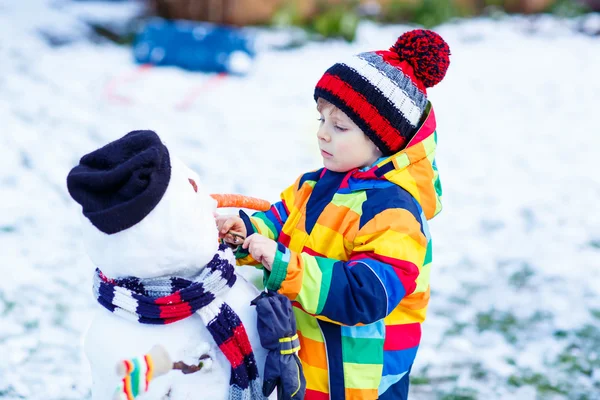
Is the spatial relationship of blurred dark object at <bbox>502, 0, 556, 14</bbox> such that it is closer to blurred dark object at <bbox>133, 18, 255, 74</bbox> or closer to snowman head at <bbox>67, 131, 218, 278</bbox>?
blurred dark object at <bbox>133, 18, 255, 74</bbox>

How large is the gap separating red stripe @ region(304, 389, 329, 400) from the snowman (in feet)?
0.90

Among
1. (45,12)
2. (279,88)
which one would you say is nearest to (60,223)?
(279,88)

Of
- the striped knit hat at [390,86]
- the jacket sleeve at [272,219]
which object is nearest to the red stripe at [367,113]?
the striped knit hat at [390,86]

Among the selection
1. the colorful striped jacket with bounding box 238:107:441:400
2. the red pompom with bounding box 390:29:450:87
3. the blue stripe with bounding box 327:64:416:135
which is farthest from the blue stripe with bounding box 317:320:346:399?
the red pompom with bounding box 390:29:450:87

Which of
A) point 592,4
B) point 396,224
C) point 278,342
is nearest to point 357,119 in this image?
point 396,224

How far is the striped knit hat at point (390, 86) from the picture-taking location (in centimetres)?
194

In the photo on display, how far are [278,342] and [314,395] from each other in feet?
1.19

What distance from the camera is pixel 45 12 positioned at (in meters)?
8.44

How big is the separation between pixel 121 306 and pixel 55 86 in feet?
18.1

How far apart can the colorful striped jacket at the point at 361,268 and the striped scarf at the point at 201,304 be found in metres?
0.14

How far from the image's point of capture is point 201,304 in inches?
64.6

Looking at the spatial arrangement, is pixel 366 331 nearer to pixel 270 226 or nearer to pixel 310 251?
pixel 310 251

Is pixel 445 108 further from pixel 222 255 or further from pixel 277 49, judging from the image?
pixel 222 255

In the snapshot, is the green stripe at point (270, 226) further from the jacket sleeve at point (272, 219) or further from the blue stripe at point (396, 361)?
the blue stripe at point (396, 361)
